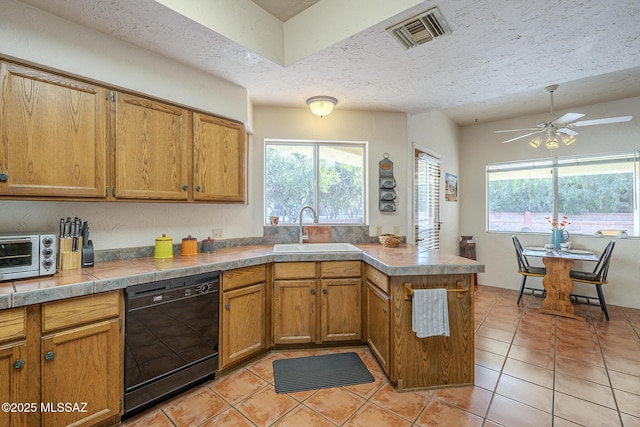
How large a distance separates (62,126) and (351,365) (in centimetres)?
257

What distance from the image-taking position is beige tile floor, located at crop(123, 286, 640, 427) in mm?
1729

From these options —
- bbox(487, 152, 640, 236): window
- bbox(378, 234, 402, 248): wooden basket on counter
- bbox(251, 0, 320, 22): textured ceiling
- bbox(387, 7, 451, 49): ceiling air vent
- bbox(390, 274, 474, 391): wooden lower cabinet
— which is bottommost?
bbox(390, 274, 474, 391): wooden lower cabinet

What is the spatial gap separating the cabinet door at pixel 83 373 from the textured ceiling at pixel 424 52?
5.93 ft

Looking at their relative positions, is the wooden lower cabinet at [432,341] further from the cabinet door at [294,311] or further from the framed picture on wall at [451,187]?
the framed picture on wall at [451,187]

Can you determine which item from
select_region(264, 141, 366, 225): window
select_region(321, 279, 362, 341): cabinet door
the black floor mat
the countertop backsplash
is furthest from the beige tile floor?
select_region(264, 141, 366, 225): window

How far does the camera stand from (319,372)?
2.22 metres

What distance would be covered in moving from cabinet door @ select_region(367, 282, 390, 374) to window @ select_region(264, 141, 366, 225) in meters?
1.07

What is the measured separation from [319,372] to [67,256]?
1.89m

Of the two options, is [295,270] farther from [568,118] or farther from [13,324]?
[568,118]

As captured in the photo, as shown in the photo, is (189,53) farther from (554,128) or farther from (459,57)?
(554,128)

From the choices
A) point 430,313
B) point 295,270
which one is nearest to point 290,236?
point 295,270

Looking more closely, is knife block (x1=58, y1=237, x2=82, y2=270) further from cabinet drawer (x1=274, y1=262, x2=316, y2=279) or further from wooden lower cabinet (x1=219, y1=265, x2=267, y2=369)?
cabinet drawer (x1=274, y1=262, x2=316, y2=279)

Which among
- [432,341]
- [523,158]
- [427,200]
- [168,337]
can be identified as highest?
[523,158]

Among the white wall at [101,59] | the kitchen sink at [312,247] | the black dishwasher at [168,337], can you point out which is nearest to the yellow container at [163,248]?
the black dishwasher at [168,337]
